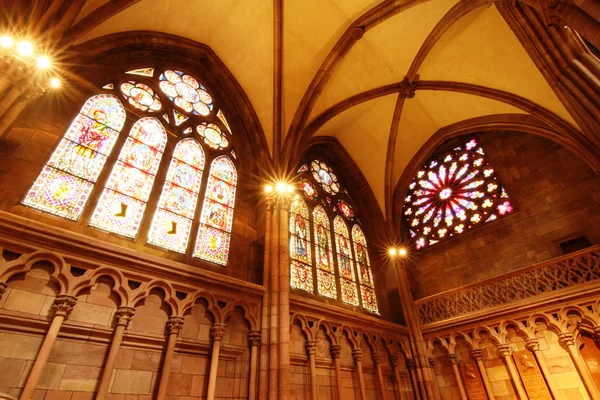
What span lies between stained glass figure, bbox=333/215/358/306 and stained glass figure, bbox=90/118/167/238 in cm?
501

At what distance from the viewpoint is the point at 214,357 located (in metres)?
4.78

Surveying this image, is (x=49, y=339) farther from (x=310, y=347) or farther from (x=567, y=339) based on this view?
(x=567, y=339)

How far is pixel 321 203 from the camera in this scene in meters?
9.39

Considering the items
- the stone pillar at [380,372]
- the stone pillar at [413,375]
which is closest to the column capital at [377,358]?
the stone pillar at [380,372]

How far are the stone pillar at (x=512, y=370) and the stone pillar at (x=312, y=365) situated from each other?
13.5 ft

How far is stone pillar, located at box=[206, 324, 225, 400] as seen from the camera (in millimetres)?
4512

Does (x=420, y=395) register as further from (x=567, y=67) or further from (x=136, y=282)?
(x=567, y=67)

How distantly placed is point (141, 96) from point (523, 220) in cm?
968

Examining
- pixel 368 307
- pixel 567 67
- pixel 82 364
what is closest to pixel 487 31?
pixel 567 67

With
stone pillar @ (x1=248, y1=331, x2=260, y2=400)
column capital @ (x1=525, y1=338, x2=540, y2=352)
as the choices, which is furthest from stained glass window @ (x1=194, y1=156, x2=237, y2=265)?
column capital @ (x1=525, y1=338, x2=540, y2=352)

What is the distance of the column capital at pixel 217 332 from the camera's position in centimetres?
495

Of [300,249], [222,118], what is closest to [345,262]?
[300,249]

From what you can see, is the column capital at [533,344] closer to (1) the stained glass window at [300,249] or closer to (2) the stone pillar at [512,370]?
(2) the stone pillar at [512,370]

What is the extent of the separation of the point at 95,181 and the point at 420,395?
8009 millimetres
